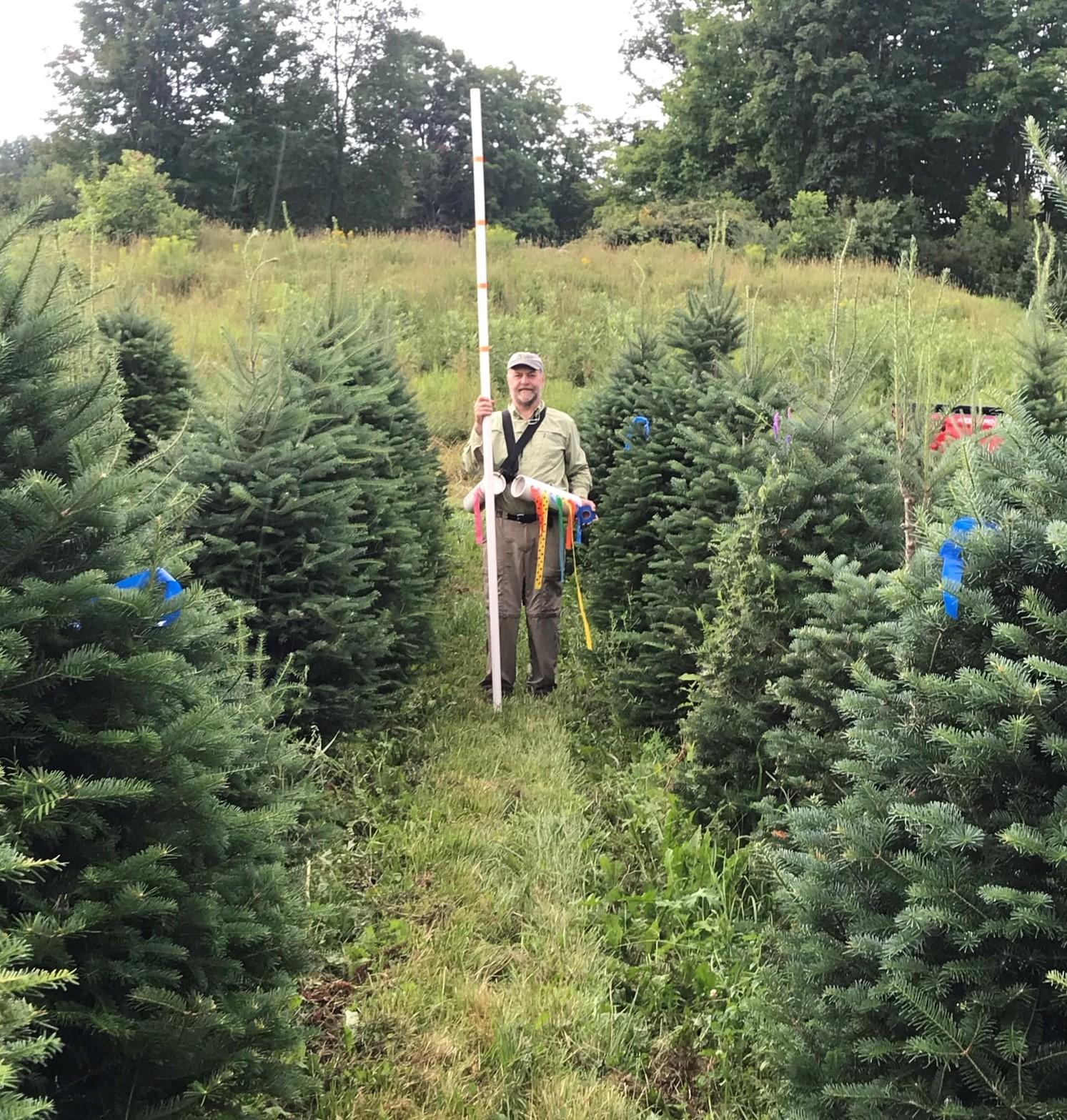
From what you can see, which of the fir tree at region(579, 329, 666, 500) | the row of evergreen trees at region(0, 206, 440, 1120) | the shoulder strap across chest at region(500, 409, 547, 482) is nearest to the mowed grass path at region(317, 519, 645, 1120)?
the row of evergreen trees at region(0, 206, 440, 1120)

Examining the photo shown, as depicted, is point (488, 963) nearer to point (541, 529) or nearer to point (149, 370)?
point (541, 529)

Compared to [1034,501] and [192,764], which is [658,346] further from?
[192,764]

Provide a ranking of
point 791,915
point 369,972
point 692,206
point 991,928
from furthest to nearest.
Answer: point 692,206, point 369,972, point 791,915, point 991,928

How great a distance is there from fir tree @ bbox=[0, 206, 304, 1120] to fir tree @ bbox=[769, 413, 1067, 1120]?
1374 mm

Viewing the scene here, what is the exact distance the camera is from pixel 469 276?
18.8m

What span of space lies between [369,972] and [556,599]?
330 centimetres

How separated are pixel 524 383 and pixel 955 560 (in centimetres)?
417

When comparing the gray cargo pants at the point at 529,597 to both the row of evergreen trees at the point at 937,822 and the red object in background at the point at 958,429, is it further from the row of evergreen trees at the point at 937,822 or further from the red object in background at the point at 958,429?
the row of evergreen trees at the point at 937,822

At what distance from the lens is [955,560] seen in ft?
7.67

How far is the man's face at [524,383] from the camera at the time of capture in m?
6.15

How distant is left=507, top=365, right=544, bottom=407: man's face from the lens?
615 centimetres

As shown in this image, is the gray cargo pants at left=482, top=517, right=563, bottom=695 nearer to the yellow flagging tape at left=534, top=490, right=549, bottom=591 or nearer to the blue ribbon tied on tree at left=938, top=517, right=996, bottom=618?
the yellow flagging tape at left=534, top=490, right=549, bottom=591

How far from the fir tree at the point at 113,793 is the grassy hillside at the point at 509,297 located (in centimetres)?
881

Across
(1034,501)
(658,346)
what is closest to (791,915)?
(1034,501)
